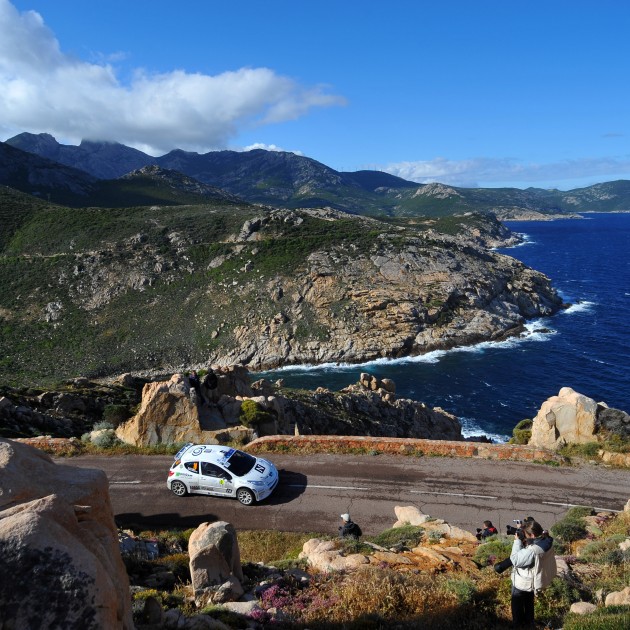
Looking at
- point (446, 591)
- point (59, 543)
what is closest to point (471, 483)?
point (446, 591)

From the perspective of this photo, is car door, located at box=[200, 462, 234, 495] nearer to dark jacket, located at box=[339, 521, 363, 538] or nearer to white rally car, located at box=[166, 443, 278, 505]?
white rally car, located at box=[166, 443, 278, 505]

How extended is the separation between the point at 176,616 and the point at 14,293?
78.0 m

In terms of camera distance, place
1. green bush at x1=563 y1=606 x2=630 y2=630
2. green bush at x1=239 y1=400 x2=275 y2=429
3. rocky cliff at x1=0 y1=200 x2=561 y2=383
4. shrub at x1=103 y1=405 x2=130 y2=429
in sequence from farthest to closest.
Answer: rocky cliff at x1=0 y1=200 x2=561 y2=383
shrub at x1=103 y1=405 x2=130 y2=429
green bush at x1=239 y1=400 x2=275 y2=429
green bush at x1=563 y1=606 x2=630 y2=630

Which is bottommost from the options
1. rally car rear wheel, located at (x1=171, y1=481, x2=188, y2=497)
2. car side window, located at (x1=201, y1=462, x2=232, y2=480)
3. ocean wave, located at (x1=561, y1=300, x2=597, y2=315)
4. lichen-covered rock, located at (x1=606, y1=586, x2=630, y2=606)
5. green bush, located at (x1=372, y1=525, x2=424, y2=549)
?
ocean wave, located at (x1=561, y1=300, x2=597, y2=315)

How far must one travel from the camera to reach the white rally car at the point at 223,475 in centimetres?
1670

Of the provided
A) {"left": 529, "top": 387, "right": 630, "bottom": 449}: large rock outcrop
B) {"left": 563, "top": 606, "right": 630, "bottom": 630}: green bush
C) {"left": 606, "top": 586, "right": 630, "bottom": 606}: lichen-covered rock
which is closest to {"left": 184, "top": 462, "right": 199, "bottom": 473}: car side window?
{"left": 563, "top": 606, "right": 630, "bottom": 630}: green bush

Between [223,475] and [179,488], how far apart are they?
1936 millimetres

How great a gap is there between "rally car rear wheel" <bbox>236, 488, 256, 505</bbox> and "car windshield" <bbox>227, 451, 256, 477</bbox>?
544mm

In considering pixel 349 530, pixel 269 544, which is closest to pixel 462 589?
Result: pixel 349 530

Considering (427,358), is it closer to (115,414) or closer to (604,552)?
(115,414)

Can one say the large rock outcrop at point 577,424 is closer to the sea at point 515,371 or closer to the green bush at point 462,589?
the green bush at point 462,589

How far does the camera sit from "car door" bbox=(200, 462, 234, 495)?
55.4ft

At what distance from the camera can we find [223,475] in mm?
16906

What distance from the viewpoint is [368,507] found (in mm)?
16469
